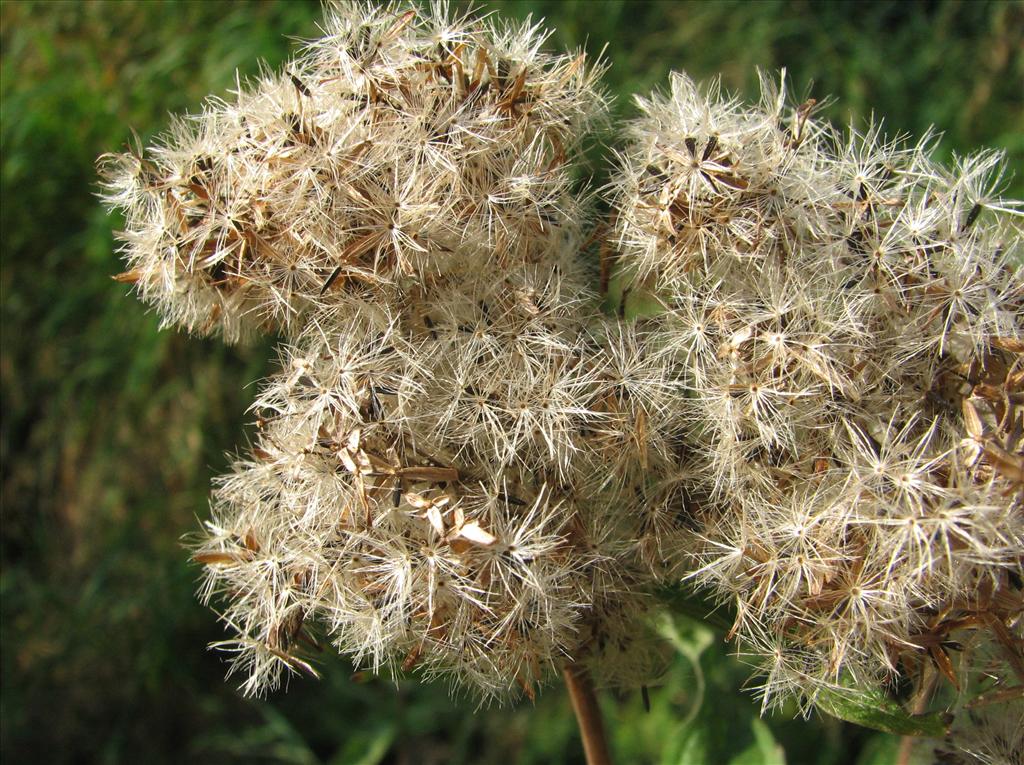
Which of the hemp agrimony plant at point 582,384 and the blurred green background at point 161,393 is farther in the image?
the blurred green background at point 161,393

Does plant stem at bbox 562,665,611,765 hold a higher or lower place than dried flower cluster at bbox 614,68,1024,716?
lower

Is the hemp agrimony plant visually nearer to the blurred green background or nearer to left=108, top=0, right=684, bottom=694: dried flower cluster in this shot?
left=108, top=0, right=684, bottom=694: dried flower cluster

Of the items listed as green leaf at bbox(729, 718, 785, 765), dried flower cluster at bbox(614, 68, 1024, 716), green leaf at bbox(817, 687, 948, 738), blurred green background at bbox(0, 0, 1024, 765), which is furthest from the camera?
blurred green background at bbox(0, 0, 1024, 765)

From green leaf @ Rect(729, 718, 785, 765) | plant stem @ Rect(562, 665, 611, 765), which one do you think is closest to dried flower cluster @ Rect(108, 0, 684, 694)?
plant stem @ Rect(562, 665, 611, 765)

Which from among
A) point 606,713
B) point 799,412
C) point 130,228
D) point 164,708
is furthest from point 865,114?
point 164,708

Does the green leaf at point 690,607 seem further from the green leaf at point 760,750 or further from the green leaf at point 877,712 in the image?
the green leaf at point 760,750

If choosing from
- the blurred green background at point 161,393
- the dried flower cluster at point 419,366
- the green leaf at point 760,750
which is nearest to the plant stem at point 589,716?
the dried flower cluster at point 419,366

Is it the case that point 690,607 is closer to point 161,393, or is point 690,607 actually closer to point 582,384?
point 582,384
